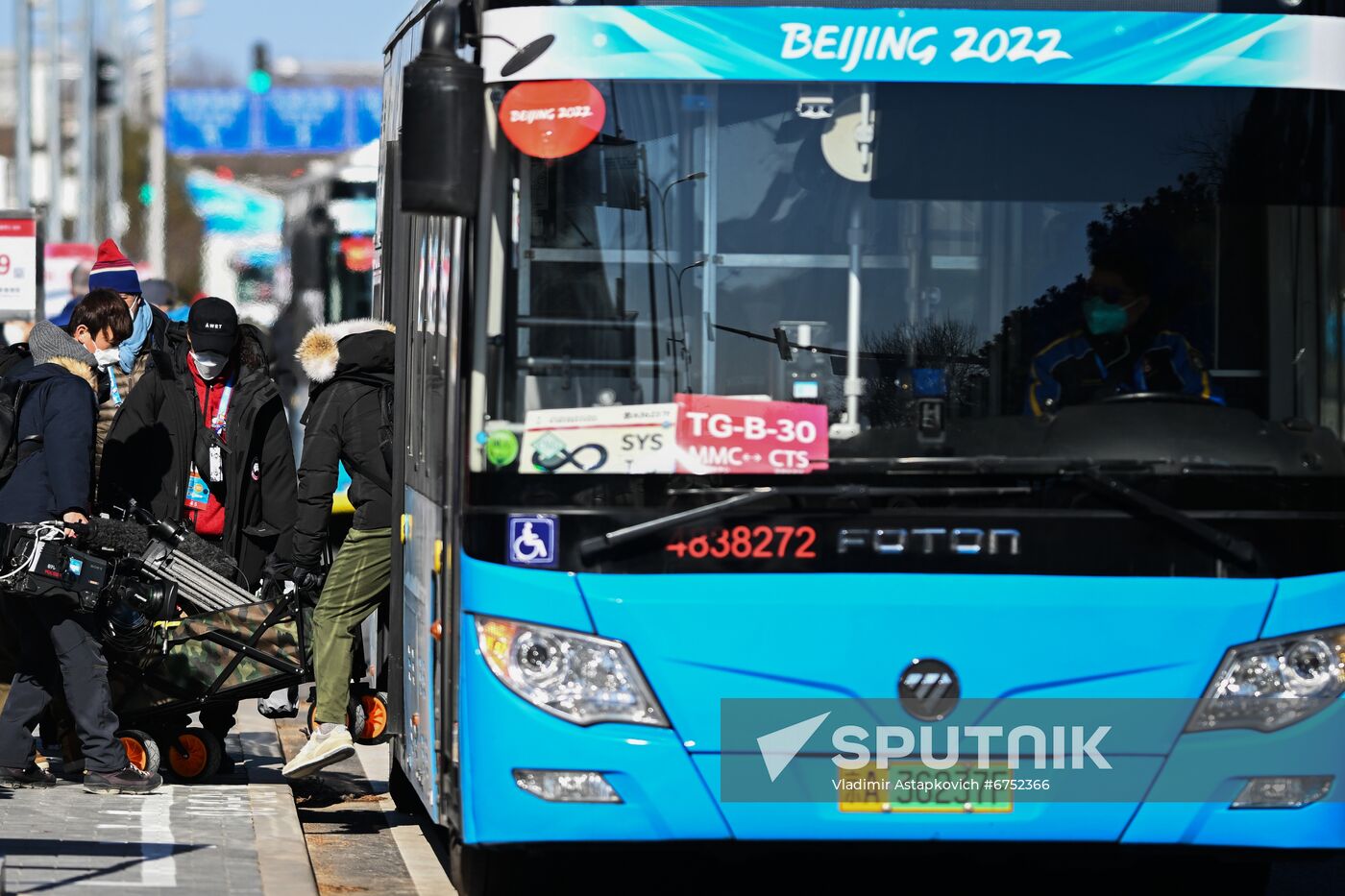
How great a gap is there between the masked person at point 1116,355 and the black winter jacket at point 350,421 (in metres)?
3.40

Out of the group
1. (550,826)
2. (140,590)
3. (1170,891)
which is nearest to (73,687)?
(140,590)

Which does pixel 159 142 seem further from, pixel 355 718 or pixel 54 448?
pixel 355 718

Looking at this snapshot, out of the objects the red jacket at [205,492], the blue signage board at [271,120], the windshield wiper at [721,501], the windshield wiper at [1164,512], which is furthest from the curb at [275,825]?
the blue signage board at [271,120]

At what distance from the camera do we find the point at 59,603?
9.33 metres

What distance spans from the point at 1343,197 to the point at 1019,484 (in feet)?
4.00

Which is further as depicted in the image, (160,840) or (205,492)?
(205,492)

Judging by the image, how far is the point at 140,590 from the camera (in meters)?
9.49

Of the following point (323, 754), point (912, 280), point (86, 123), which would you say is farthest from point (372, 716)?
point (86, 123)

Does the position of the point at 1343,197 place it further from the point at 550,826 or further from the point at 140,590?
the point at 140,590

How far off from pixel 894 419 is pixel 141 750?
445 centimetres

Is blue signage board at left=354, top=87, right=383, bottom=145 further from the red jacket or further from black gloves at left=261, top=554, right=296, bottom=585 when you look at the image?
black gloves at left=261, top=554, right=296, bottom=585

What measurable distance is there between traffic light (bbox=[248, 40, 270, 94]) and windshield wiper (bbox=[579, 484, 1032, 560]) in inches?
1322

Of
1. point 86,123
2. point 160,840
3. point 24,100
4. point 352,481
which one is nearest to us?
point 160,840

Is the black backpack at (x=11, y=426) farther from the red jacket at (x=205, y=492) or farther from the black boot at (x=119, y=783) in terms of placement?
the black boot at (x=119, y=783)
